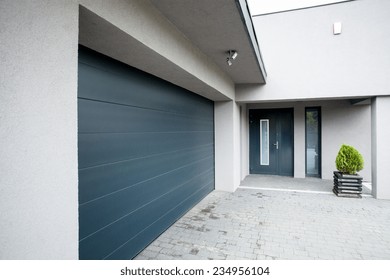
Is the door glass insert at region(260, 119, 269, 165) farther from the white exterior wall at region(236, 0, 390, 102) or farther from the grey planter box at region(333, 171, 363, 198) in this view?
the grey planter box at region(333, 171, 363, 198)

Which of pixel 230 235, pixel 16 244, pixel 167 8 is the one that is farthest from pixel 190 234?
pixel 167 8

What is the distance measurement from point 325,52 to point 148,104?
479 cm

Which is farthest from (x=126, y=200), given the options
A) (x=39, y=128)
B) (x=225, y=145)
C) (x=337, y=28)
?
(x=337, y=28)

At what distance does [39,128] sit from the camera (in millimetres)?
1282

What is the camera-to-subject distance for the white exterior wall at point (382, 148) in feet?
17.4

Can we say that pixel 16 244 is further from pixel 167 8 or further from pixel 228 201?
pixel 228 201

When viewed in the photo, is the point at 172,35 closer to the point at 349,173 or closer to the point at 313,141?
the point at 349,173

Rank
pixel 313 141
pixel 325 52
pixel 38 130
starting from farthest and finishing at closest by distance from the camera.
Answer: pixel 313 141 → pixel 325 52 → pixel 38 130

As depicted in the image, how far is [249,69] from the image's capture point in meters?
4.88

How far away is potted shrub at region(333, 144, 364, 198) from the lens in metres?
5.48

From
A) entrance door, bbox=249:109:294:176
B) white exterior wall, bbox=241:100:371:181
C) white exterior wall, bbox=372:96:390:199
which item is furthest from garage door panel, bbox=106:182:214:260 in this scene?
entrance door, bbox=249:109:294:176

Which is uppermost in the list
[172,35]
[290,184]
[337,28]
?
[337,28]

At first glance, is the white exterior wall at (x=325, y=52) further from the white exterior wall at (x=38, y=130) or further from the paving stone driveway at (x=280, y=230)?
the white exterior wall at (x=38, y=130)

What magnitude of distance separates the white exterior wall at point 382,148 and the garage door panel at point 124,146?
446 centimetres
